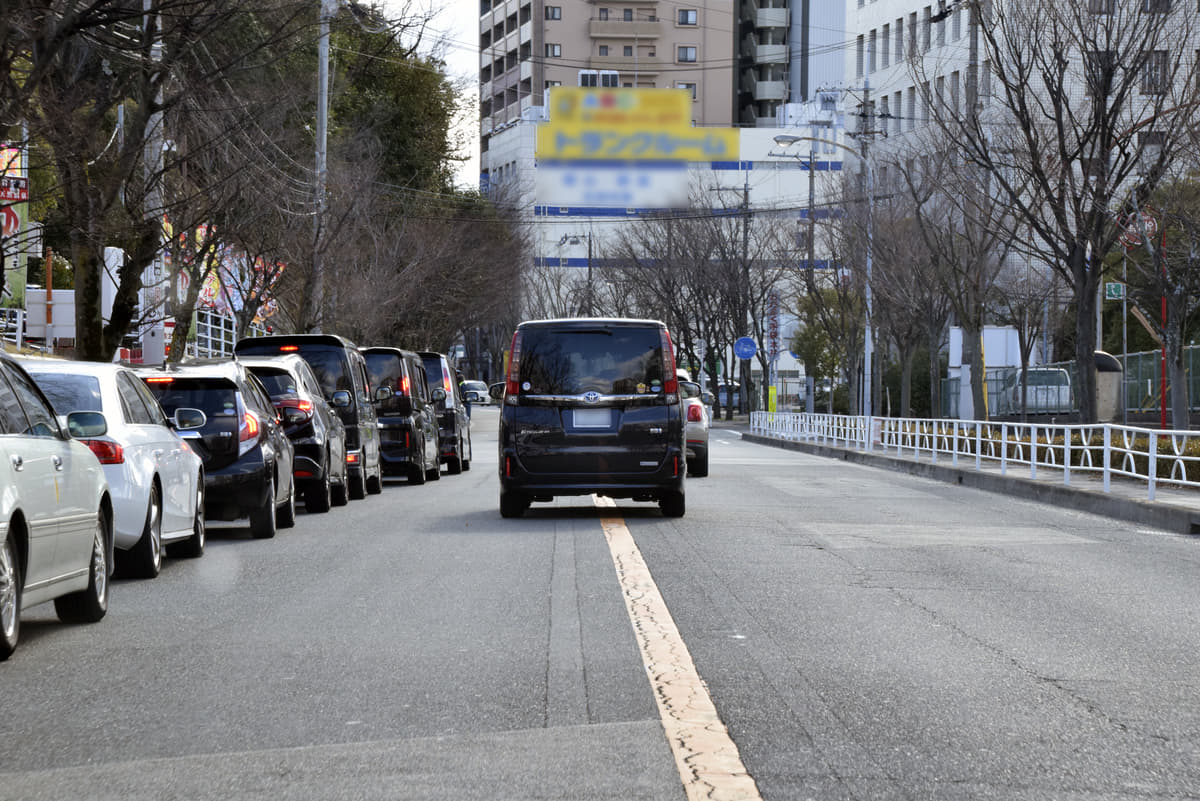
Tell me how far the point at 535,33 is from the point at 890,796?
105099 mm

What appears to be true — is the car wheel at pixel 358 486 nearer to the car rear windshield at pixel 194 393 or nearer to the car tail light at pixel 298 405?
the car tail light at pixel 298 405

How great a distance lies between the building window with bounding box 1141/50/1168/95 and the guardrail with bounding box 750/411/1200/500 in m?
5.27

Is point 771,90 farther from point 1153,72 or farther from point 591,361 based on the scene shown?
point 591,361

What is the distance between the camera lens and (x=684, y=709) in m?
6.41

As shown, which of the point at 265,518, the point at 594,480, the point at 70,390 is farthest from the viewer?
the point at 594,480

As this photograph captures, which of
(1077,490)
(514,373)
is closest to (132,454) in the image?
(514,373)

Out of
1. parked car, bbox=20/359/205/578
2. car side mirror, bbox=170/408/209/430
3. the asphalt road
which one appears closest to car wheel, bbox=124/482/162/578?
parked car, bbox=20/359/205/578

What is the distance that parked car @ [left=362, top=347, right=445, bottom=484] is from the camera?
2353 cm

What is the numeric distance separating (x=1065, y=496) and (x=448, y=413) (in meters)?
11.6

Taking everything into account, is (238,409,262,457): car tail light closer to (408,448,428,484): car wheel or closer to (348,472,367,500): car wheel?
(348,472,367,500): car wheel

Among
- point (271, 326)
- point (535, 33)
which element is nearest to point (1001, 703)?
point (271, 326)

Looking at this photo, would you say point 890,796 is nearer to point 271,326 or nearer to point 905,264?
point 905,264

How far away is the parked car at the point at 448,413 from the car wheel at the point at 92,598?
18.0 m

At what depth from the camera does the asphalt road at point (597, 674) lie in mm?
5406
